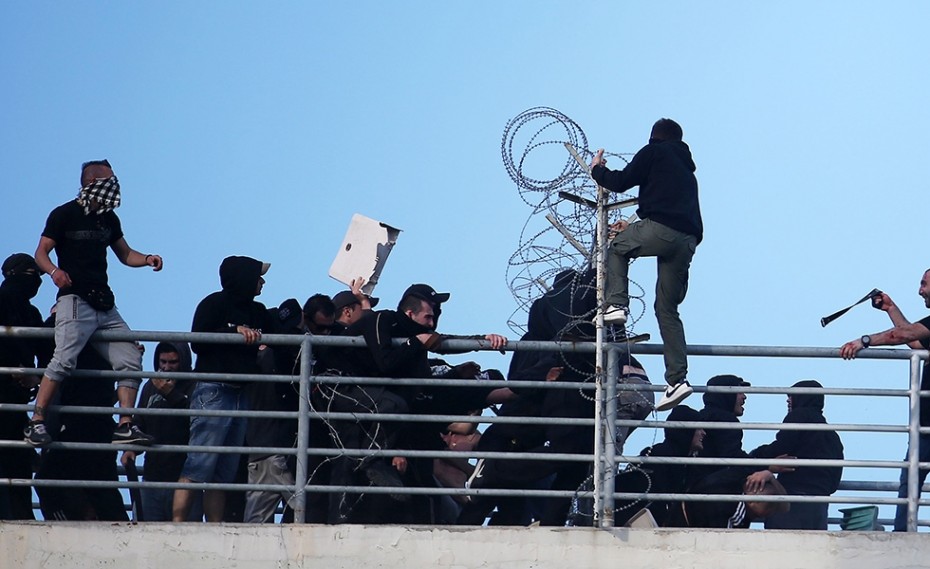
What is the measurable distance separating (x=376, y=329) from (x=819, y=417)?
3230 mm

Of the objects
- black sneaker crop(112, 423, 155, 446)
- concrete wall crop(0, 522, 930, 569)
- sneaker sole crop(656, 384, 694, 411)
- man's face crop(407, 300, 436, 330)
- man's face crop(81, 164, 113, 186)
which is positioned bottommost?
concrete wall crop(0, 522, 930, 569)

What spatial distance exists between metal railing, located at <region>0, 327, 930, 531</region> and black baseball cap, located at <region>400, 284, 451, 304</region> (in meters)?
0.51

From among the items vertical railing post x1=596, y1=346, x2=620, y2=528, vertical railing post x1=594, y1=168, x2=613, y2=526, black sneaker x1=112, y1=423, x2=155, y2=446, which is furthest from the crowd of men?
vertical railing post x1=596, y1=346, x2=620, y2=528

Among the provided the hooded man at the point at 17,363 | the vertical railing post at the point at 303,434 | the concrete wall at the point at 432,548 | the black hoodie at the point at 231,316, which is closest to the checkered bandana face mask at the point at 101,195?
the hooded man at the point at 17,363

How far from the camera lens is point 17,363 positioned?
9.46 meters

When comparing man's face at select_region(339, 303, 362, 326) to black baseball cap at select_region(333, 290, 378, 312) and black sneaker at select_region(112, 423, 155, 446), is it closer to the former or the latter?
black baseball cap at select_region(333, 290, 378, 312)

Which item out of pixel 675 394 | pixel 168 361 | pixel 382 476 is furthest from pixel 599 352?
pixel 168 361

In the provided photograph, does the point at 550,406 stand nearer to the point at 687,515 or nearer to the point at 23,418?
the point at 687,515

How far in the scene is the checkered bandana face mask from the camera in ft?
31.3

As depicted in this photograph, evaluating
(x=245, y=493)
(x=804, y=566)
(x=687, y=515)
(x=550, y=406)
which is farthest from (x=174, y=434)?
(x=804, y=566)

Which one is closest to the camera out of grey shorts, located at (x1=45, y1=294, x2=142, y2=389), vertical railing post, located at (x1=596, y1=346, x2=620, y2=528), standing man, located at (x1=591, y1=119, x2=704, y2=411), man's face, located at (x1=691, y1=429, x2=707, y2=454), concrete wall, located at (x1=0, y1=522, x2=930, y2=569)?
concrete wall, located at (x1=0, y1=522, x2=930, y2=569)

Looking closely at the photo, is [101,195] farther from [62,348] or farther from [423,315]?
[423,315]

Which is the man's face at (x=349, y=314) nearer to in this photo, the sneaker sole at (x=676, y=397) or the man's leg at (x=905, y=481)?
the sneaker sole at (x=676, y=397)

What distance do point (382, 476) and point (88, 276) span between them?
2404 millimetres
